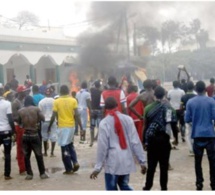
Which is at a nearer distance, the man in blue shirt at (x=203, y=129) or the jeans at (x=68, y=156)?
the man in blue shirt at (x=203, y=129)

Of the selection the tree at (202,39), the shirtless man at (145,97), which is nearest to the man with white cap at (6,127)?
the shirtless man at (145,97)

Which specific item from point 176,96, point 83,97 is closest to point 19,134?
point 83,97

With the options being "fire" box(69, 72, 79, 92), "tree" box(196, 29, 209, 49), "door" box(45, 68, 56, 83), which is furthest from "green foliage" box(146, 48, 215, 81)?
"door" box(45, 68, 56, 83)

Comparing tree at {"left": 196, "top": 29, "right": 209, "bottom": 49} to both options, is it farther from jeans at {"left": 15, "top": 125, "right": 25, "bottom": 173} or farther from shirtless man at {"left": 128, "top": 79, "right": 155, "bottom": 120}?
jeans at {"left": 15, "top": 125, "right": 25, "bottom": 173}

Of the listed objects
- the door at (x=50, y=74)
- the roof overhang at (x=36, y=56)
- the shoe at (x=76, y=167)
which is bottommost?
the shoe at (x=76, y=167)

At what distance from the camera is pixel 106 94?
25.8 feet

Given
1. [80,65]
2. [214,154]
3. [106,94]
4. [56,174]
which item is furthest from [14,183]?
[80,65]

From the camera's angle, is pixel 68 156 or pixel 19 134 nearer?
pixel 68 156

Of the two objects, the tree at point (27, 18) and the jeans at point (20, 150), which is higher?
the tree at point (27, 18)

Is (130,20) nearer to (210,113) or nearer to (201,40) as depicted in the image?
(201,40)

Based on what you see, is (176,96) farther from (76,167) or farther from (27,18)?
(27,18)

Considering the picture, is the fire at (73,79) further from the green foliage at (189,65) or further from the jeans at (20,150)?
the jeans at (20,150)

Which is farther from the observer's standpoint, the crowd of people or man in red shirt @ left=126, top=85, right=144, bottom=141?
→ man in red shirt @ left=126, top=85, right=144, bottom=141

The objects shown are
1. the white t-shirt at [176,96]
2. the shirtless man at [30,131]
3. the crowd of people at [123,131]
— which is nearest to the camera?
the crowd of people at [123,131]
